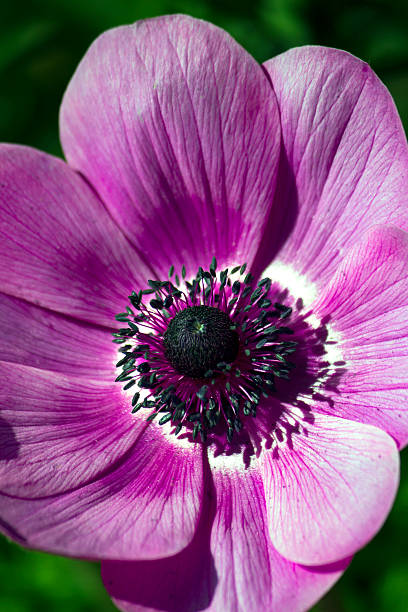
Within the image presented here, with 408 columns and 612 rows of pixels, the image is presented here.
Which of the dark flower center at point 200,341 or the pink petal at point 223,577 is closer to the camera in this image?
the pink petal at point 223,577

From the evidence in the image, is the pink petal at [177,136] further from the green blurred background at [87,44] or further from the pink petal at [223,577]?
the pink petal at [223,577]

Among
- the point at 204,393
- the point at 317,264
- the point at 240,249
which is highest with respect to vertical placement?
the point at 240,249

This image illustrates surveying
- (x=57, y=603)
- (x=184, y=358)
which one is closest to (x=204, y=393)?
(x=184, y=358)

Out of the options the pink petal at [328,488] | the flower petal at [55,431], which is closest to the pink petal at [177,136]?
the flower petal at [55,431]

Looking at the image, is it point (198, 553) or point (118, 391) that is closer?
point (198, 553)

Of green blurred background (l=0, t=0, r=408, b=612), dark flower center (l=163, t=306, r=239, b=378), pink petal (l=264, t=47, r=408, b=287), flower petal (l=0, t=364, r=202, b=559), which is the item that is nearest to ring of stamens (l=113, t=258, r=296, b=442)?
dark flower center (l=163, t=306, r=239, b=378)

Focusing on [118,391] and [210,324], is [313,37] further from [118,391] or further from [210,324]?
[118,391]
